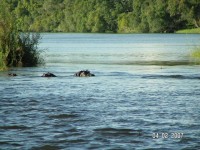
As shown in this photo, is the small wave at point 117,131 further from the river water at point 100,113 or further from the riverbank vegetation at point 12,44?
the riverbank vegetation at point 12,44

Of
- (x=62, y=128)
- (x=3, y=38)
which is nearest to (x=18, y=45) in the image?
(x=3, y=38)

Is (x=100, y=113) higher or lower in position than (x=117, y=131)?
higher

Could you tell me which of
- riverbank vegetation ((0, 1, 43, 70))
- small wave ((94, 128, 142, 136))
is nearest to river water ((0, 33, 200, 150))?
small wave ((94, 128, 142, 136))

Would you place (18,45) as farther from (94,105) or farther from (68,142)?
(68,142)

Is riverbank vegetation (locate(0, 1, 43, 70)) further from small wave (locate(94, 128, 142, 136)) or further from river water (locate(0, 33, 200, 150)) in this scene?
small wave (locate(94, 128, 142, 136))

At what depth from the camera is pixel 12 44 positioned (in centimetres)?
4084

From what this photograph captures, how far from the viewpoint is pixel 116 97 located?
2516 cm

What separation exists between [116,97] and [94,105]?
2.64m

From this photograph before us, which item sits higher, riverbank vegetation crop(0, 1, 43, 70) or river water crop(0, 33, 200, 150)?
riverbank vegetation crop(0, 1, 43, 70)

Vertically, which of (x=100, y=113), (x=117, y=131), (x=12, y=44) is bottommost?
(x=117, y=131)

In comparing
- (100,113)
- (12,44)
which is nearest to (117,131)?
(100,113)

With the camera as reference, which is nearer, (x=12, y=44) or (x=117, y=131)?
(x=117, y=131)

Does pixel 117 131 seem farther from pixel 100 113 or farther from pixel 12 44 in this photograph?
pixel 12 44

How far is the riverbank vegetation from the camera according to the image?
40531 mm
